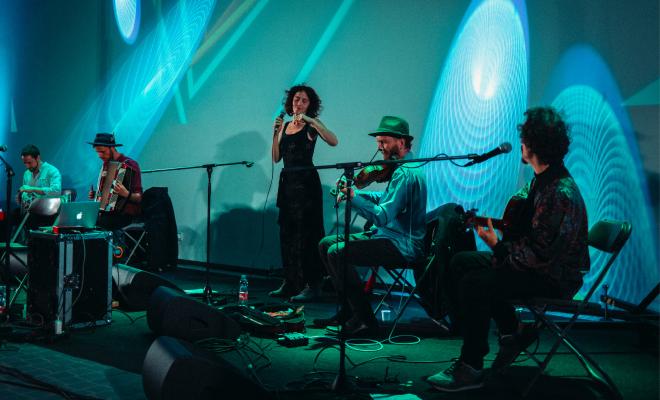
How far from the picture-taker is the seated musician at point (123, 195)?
5.73m

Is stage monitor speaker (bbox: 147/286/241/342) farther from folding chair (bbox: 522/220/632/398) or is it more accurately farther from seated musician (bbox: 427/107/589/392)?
folding chair (bbox: 522/220/632/398)

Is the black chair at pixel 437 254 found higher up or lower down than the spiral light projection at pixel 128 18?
lower down

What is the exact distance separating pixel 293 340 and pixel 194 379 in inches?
55.1

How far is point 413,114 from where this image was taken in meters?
5.58

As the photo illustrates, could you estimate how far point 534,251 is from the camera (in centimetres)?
282

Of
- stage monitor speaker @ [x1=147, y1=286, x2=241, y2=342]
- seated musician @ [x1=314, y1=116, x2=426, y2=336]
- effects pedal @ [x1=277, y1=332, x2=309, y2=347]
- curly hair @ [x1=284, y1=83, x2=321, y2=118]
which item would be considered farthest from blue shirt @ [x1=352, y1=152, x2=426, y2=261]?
curly hair @ [x1=284, y1=83, x2=321, y2=118]

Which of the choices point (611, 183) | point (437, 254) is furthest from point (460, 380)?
point (611, 183)

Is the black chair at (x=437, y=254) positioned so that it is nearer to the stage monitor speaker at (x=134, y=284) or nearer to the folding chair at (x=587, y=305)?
the folding chair at (x=587, y=305)

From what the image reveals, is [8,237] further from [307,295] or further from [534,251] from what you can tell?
[534,251]

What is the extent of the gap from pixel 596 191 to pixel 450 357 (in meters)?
1.84

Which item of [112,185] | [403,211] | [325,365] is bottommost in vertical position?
[325,365]

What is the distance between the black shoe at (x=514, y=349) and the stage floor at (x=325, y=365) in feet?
0.21

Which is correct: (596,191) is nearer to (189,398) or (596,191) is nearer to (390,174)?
(390,174)

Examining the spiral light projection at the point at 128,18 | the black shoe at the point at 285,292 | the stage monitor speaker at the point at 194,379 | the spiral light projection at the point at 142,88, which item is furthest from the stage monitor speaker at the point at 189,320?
the spiral light projection at the point at 128,18
